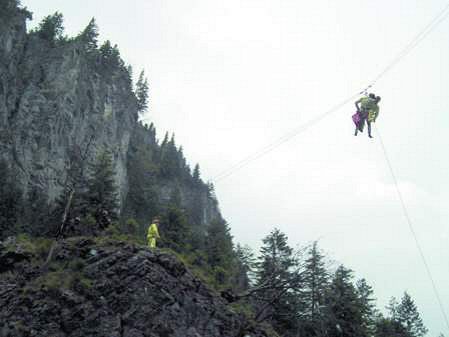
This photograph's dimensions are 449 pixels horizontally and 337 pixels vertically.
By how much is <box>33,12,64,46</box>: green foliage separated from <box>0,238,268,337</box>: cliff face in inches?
2052

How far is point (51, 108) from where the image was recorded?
170 feet

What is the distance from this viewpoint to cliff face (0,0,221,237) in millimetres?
46406

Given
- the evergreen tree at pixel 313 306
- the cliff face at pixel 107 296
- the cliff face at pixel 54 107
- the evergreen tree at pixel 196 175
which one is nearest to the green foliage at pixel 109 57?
the cliff face at pixel 54 107

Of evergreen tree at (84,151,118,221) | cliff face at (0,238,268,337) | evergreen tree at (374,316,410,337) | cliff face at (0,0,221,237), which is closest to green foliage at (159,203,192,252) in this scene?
evergreen tree at (84,151,118,221)

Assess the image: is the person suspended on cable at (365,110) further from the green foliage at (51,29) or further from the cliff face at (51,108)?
the green foliage at (51,29)

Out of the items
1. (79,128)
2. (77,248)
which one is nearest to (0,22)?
(79,128)

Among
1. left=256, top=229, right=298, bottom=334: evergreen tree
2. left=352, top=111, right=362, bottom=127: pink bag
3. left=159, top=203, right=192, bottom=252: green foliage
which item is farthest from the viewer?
left=159, top=203, right=192, bottom=252: green foliage

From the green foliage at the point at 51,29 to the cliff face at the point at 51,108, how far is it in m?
2.34

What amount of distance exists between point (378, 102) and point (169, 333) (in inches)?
381

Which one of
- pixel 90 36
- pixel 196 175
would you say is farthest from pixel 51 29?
pixel 196 175

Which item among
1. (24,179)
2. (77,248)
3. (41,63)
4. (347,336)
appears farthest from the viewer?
(41,63)

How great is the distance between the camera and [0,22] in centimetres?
4912

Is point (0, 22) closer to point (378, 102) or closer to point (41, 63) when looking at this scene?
point (41, 63)

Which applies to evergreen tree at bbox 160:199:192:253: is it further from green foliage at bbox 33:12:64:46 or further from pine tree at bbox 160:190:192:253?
green foliage at bbox 33:12:64:46
